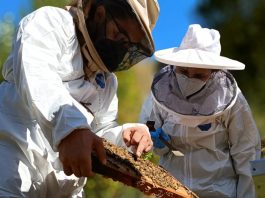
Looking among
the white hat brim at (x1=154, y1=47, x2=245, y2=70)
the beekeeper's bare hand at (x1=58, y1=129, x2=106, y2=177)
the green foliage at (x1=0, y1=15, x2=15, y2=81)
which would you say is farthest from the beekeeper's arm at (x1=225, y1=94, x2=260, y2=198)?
the green foliage at (x1=0, y1=15, x2=15, y2=81)

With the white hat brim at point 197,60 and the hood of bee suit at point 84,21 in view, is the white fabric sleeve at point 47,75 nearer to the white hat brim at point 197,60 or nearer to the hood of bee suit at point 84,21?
the hood of bee suit at point 84,21

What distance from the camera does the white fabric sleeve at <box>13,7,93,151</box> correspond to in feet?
5.98

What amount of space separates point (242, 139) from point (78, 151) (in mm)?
1840

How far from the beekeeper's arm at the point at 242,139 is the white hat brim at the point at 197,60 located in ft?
0.72

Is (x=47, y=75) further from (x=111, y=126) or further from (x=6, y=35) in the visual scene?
(x=6, y=35)

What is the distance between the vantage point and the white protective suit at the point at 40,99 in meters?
1.92

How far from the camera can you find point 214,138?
341 cm

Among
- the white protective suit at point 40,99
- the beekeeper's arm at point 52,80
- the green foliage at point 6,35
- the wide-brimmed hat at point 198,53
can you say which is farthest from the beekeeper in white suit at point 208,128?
the green foliage at point 6,35

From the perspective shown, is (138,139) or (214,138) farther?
(214,138)

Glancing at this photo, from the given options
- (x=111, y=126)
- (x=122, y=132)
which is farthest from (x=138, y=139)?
(x=111, y=126)

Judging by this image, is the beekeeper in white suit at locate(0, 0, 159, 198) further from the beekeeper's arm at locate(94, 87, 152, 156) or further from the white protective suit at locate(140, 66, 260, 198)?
the white protective suit at locate(140, 66, 260, 198)

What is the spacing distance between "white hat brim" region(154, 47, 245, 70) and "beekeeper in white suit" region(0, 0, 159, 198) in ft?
2.71

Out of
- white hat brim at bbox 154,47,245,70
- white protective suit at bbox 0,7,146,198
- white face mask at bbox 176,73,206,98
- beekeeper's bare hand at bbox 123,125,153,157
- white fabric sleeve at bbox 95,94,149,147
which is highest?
white protective suit at bbox 0,7,146,198

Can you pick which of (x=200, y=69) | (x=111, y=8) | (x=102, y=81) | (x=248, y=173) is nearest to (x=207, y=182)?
(x=248, y=173)
